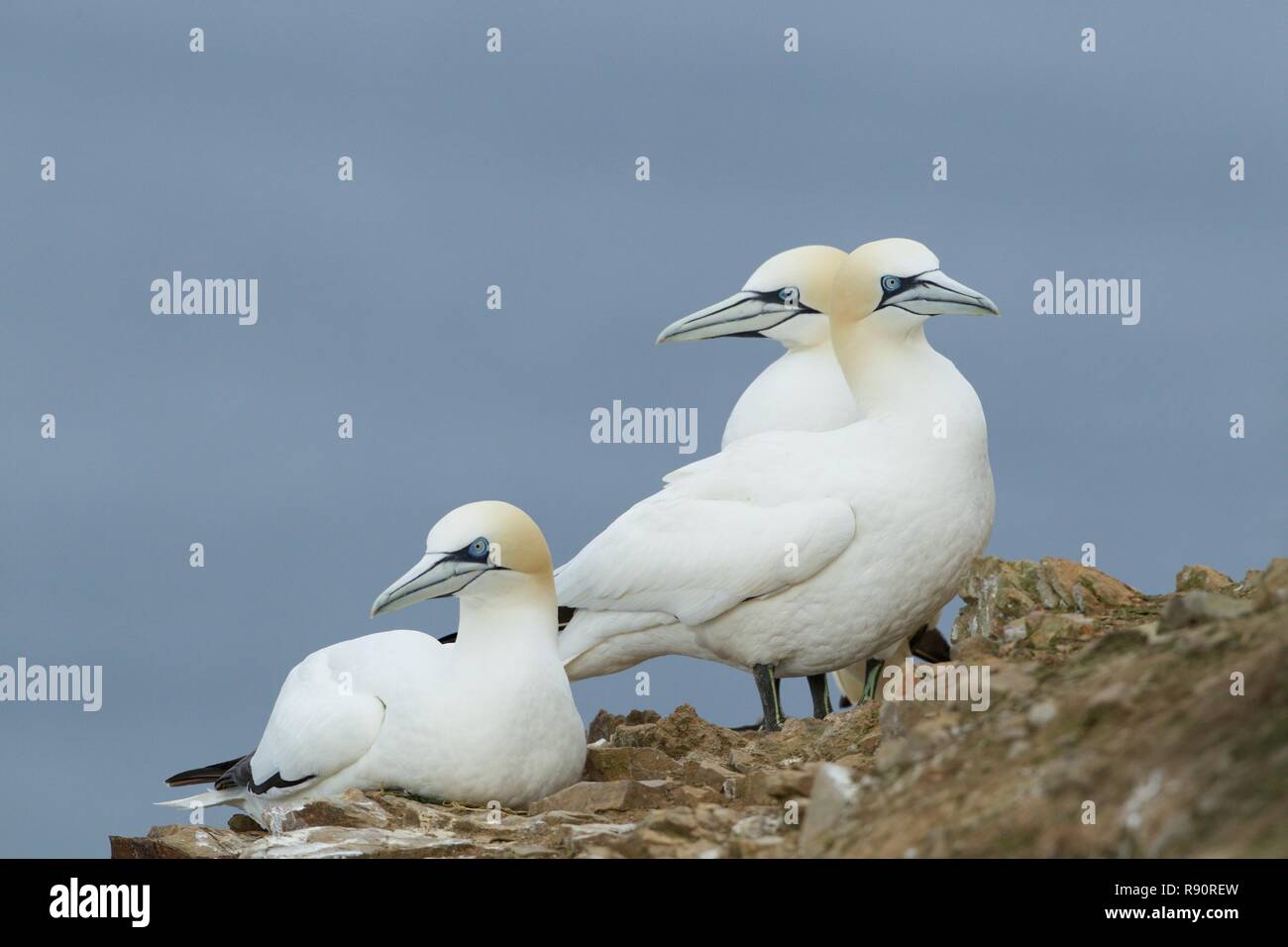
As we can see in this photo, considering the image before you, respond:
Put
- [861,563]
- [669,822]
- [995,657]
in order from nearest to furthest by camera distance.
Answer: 1. [669,822]
2. [995,657]
3. [861,563]

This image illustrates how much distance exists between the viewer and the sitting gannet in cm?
1577

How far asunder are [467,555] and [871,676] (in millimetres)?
3816

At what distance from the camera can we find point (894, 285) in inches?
564

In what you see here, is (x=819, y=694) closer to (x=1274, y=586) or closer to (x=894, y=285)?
(x=894, y=285)

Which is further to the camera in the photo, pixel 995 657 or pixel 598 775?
pixel 598 775

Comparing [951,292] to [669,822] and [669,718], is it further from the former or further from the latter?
[669,822]

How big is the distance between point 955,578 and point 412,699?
12.7ft

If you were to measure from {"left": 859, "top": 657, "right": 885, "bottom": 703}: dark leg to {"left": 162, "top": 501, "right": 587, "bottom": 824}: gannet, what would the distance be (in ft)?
9.07

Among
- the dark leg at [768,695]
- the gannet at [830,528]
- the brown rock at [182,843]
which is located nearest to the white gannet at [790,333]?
the gannet at [830,528]

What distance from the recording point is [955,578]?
45.9ft

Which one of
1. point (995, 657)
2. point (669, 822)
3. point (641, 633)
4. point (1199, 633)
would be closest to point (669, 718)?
point (641, 633)

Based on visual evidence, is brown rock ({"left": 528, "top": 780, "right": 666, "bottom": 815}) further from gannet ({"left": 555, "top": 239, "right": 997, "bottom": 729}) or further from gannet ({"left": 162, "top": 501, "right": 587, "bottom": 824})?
gannet ({"left": 555, "top": 239, "right": 997, "bottom": 729})

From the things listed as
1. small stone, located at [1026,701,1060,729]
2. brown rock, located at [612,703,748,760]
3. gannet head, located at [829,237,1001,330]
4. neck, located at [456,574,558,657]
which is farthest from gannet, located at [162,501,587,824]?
small stone, located at [1026,701,1060,729]

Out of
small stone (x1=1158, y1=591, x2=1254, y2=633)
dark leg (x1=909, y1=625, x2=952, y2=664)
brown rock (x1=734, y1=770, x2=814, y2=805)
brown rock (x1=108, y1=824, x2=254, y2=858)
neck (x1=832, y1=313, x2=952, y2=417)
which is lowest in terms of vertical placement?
brown rock (x1=108, y1=824, x2=254, y2=858)
